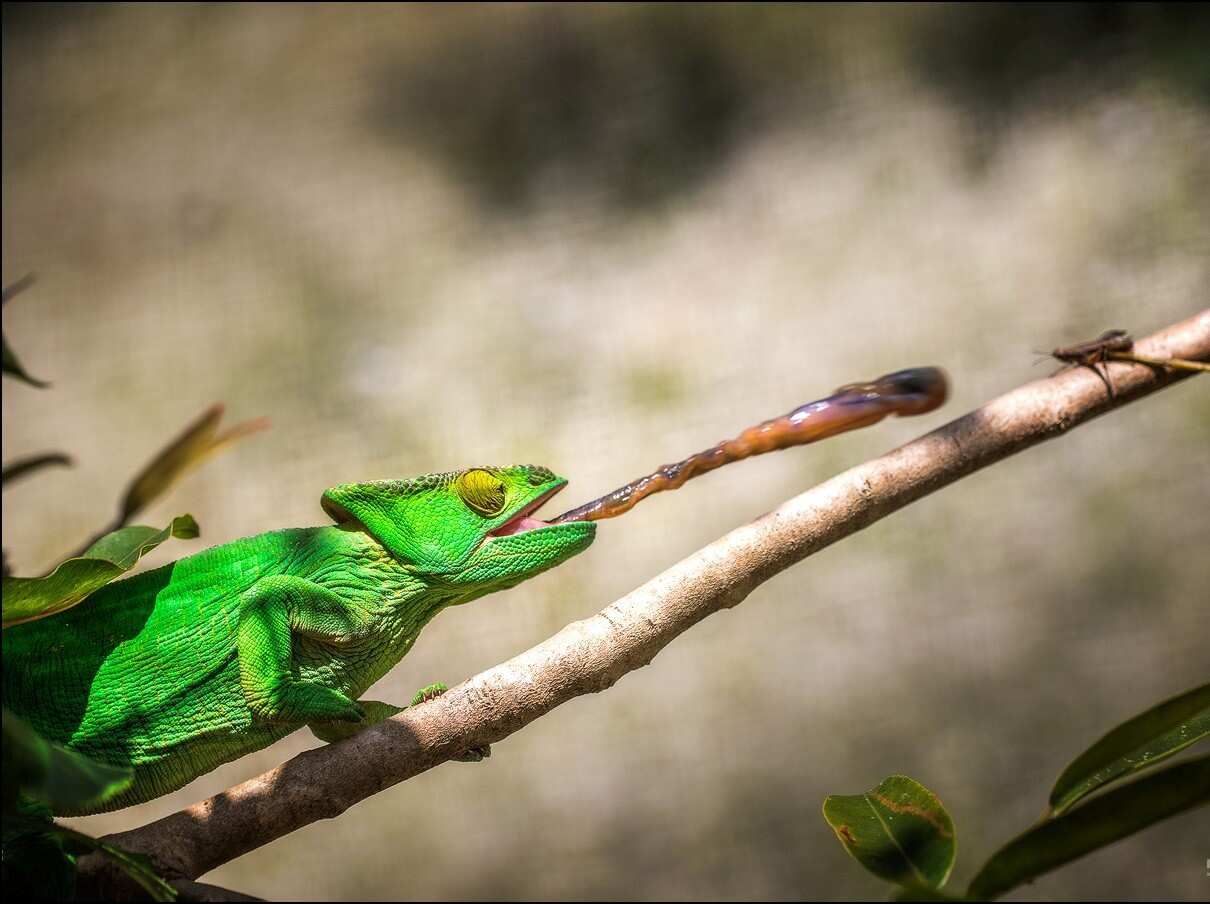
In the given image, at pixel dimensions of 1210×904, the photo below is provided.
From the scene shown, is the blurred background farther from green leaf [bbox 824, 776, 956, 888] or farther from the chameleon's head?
green leaf [bbox 824, 776, 956, 888]

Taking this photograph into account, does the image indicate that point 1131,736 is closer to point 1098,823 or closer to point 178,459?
point 1098,823

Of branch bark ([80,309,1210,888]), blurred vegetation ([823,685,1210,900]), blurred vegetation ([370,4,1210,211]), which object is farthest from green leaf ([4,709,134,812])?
blurred vegetation ([370,4,1210,211])

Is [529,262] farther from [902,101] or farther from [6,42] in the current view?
[6,42]

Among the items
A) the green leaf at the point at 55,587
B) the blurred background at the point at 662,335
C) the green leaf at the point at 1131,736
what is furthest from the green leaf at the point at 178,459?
the blurred background at the point at 662,335

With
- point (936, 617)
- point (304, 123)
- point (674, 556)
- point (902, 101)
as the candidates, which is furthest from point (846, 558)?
point (304, 123)

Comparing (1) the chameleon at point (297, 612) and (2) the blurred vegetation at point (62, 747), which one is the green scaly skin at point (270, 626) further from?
(2) the blurred vegetation at point (62, 747)
